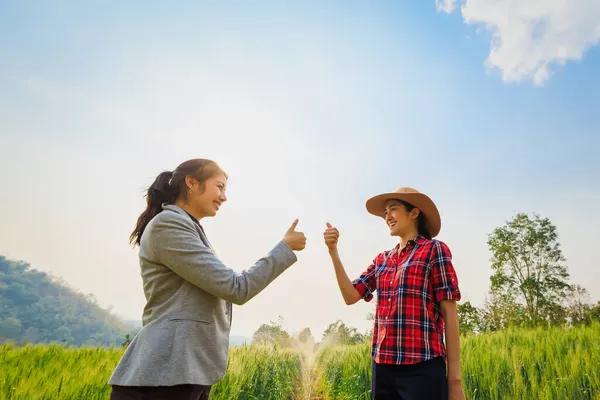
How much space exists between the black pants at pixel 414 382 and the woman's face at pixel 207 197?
1.54 m

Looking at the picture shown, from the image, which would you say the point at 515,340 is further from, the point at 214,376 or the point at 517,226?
the point at 517,226

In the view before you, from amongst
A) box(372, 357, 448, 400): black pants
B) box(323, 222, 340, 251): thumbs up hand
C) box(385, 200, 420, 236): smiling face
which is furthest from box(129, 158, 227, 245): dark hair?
box(372, 357, 448, 400): black pants

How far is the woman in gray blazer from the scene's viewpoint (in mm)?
1920

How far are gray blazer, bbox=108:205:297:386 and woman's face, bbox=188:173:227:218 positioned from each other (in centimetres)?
27

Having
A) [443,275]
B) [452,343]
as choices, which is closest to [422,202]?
[443,275]

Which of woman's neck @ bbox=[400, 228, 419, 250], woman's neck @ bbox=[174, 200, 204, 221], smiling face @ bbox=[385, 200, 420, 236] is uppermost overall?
smiling face @ bbox=[385, 200, 420, 236]

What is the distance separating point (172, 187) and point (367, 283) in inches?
67.1

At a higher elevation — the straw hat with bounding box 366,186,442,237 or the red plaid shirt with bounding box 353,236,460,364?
the straw hat with bounding box 366,186,442,237

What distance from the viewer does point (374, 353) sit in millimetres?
2818

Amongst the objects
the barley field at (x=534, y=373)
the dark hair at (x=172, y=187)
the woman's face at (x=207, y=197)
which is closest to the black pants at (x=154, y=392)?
the dark hair at (x=172, y=187)

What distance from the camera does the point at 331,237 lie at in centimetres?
318

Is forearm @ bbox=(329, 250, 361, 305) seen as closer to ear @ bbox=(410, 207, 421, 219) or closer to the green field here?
ear @ bbox=(410, 207, 421, 219)

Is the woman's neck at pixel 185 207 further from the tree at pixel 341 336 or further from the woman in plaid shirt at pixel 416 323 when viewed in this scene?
the tree at pixel 341 336

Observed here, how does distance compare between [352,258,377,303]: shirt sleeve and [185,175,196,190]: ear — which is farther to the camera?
[352,258,377,303]: shirt sleeve
